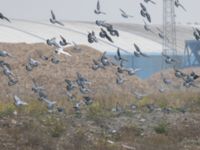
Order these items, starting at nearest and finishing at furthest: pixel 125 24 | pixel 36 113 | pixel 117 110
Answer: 1. pixel 36 113
2. pixel 117 110
3. pixel 125 24

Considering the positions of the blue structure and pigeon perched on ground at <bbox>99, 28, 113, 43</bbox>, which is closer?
pigeon perched on ground at <bbox>99, 28, 113, 43</bbox>

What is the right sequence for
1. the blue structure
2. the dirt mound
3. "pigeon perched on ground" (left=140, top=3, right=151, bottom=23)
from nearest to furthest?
"pigeon perched on ground" (left=140, top=3, right=151, bottom=23) < the dirt mound < the blue structure

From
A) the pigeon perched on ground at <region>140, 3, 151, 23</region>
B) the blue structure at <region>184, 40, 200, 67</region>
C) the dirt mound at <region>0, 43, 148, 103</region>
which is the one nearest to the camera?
the pigeon perched on ground at <region>140, 3, 151, 23</region>

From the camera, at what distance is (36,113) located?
16.6 m

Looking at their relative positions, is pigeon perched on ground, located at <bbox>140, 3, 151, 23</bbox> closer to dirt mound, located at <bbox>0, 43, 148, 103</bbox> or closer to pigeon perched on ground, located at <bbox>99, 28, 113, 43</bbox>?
pigeon perched on ground, located at <bbox>99, 28, 113, 43</bbox>

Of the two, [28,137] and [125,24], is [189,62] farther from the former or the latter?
[28,137]

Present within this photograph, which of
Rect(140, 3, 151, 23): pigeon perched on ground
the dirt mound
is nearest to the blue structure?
the dirt mound

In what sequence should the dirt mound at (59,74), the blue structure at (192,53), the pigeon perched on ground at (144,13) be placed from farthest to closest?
1. the blue structure at (192,53)
2. the dirt mound at (59,74)
3. the pigeon perched on ground at (144,13)

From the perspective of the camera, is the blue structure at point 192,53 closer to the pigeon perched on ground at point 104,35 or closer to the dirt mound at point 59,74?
the dirt mound at point 59,74

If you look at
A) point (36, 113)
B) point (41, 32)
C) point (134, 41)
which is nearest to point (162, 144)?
point (36, 113)

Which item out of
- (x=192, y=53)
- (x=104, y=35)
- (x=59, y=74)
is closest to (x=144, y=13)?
(x=104, y=35)

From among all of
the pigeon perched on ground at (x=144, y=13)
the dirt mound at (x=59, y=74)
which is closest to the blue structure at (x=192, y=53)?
the dirt mound at (x=59, y=74)

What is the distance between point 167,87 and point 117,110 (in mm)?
16595

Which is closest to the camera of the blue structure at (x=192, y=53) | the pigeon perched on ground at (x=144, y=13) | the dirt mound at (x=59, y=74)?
the pigeon perched on ground at (x=144, y=13)
